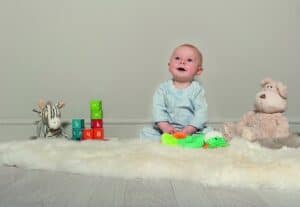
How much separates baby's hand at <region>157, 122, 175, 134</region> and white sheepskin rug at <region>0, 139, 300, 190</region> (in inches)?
6.2

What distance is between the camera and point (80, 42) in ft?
6.91

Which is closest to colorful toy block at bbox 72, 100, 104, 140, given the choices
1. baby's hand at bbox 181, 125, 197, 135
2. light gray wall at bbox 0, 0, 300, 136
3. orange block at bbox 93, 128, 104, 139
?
orange block at bbox 93, 128, 104, 139

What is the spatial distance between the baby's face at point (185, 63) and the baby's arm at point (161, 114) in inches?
3.8

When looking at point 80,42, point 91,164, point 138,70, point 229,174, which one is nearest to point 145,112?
point 138,70

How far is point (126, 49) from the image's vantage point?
83.2 inches

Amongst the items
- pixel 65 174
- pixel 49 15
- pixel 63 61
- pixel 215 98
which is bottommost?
pixel 65 174

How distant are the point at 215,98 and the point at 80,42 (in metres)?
0.61

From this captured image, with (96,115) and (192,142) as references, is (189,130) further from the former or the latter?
(96,115)

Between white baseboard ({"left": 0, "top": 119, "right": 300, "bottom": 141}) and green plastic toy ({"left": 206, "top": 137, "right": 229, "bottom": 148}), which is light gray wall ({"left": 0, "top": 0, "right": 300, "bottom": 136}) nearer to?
white baseboard ({"left": 0, "top": 119, "right": 300, "bottom": 141})

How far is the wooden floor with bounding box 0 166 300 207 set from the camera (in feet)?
3.25

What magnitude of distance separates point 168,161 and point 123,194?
0.77 ft

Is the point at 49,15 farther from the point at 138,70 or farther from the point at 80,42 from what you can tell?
the point at 138,70

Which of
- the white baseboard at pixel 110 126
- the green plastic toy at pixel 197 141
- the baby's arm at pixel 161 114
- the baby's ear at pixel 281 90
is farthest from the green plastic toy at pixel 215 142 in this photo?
the white baseboard at pixel 110 126

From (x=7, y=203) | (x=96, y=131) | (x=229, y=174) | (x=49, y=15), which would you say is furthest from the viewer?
(x=49, y=15)
